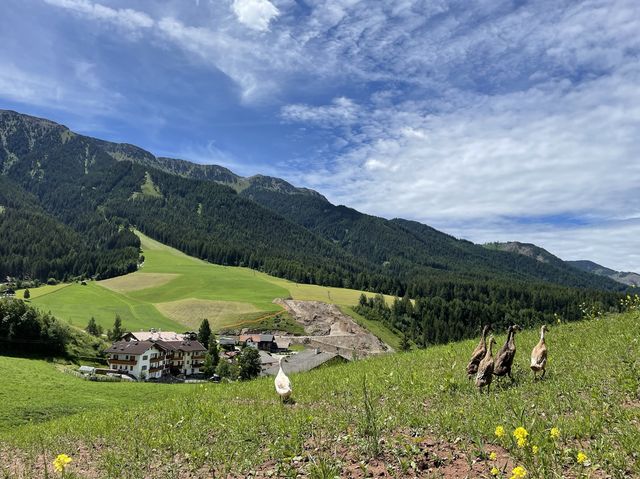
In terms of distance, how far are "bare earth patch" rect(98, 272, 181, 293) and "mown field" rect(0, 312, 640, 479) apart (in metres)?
173

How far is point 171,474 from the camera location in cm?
823

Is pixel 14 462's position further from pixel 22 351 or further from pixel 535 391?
pixel 22 351

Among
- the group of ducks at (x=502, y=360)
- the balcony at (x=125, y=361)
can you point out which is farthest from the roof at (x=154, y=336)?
the group of ducks at (x=502, y=360)

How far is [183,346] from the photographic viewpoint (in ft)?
310

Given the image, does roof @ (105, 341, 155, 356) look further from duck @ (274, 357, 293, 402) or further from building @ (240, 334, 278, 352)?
duck @ (274, 357, 293, 402)

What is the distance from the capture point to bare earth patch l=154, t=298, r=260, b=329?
137625 mm

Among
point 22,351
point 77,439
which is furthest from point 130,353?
point 77,439

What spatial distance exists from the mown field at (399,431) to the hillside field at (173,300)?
113m

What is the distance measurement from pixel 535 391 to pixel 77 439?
1379 cm

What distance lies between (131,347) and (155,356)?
843cm

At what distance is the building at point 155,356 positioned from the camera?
75.3 metres

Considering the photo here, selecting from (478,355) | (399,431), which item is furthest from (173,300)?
(399,431)

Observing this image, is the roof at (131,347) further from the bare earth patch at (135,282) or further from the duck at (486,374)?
the bare earth patch at (135,282)

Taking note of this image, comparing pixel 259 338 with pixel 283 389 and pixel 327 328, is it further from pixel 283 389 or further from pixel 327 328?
pixel 283 389
